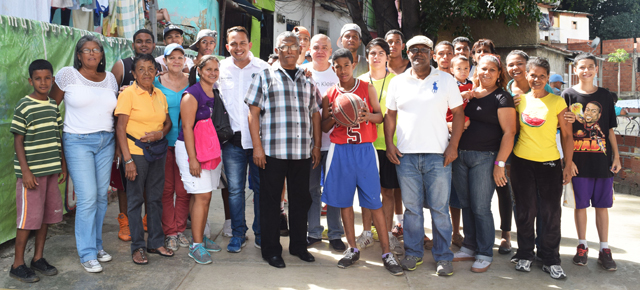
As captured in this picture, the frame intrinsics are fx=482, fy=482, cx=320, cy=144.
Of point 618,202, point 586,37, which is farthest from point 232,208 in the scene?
point 586,37

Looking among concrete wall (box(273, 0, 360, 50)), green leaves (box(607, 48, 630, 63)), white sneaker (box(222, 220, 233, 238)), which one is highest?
green leaves (box(607, 48, 630, 63))

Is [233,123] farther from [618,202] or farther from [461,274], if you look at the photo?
[618,202]

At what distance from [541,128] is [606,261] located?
1315 mm

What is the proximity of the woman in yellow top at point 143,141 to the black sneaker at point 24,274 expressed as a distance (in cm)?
74

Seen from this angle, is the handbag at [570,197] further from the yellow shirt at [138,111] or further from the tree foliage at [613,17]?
the tree foliage at [613,17]

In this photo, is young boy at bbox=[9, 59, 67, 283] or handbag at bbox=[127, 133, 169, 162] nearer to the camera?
young boy at bbox=[9, 59, 67, 283]

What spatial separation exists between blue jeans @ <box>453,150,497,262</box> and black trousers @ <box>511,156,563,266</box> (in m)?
0.24

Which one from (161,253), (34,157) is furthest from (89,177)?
(161,253)

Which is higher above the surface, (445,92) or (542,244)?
(445,92)

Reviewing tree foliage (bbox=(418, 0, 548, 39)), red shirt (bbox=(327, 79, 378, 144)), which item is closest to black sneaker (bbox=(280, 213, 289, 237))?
red shirt (bbox=(327, 79, 378, 144))

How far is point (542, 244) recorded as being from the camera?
4.02 metres

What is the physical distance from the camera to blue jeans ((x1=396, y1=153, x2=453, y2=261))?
392 centimetres

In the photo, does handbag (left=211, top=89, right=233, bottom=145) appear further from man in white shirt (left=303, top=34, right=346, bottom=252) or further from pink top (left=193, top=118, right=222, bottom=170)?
man in white shirt (left=303, top=34, right=346, bottom=252)

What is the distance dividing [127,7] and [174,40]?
1.79 m
